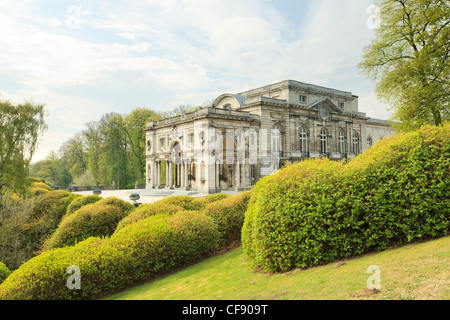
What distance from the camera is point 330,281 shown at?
611 cm

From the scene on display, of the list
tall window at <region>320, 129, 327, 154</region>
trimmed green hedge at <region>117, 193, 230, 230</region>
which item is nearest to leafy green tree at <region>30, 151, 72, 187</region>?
tall window at <region>320, 129, 327, 154</region>

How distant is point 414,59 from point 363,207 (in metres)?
13.9

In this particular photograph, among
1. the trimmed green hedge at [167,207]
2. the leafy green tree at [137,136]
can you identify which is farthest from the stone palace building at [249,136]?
the trimmed green hedge at [167,207]

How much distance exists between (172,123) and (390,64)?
27891mm

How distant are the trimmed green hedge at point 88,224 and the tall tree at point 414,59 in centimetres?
1707

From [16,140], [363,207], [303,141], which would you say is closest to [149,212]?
[363,207]

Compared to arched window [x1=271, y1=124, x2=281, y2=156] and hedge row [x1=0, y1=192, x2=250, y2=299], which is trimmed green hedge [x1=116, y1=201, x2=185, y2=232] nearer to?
hedge row [x1=0, y1=192, x2=250, y2=299]

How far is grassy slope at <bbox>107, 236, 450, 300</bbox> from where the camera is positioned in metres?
4.99

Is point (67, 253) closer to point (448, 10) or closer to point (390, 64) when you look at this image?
point (390, 64)

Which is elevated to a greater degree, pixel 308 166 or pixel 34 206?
pixel 308 166

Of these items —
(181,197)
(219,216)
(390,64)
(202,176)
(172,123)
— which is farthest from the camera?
(172,123)
